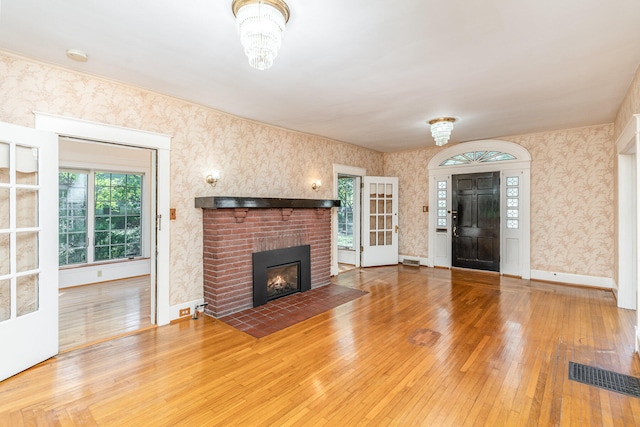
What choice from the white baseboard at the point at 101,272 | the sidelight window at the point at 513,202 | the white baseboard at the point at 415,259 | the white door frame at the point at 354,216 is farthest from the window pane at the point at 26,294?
the sidelight window at the point at 513,202

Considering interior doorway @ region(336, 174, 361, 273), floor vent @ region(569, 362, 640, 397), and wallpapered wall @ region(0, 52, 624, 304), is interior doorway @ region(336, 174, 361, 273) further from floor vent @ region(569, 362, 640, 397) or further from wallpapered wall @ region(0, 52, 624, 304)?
floor vent @ region(569, 362, 640, 397)

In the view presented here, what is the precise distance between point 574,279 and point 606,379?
3.43 meters

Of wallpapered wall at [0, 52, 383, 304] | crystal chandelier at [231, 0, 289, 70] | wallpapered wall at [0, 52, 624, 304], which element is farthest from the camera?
wallpapered wall at [0, 52, 624, 304]

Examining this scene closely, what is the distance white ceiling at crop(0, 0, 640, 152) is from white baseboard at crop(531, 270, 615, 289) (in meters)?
2.72

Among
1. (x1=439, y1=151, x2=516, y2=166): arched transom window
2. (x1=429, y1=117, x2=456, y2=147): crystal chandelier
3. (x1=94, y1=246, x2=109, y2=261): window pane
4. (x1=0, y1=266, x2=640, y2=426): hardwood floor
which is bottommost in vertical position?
(x1=0, y1=266, x2=640, y2=426): hardwood floor

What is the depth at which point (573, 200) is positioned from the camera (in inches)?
201

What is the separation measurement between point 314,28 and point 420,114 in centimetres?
252

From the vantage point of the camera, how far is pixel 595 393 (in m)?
2.20

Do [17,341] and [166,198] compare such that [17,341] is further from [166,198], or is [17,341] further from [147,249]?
[147,249]

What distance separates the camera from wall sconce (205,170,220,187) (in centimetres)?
388

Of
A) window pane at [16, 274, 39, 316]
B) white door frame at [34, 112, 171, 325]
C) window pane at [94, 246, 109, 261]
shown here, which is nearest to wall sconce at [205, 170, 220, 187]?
white door frame at [34, 112, 171, 325]

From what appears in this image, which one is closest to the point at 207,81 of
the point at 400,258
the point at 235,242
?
the point at 235,242

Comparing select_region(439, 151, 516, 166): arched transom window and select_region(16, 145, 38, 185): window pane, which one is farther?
select_region(439, 151, 516, 166): arched transom window

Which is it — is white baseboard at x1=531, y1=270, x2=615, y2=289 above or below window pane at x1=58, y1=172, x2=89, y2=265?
below
